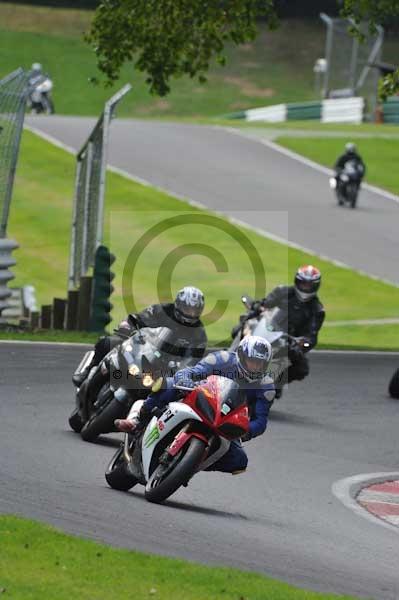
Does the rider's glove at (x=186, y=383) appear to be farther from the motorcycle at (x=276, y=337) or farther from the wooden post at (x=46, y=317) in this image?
the wooden post at (x=46, y=317)

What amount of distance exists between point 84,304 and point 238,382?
1126cm

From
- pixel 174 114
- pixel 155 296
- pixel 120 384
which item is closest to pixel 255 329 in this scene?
pixel 120 384

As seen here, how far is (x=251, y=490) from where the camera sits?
12.0 m

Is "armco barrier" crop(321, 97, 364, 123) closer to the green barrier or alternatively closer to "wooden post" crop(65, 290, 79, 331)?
the green barrier

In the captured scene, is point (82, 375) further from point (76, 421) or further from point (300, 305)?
point (300, 305)

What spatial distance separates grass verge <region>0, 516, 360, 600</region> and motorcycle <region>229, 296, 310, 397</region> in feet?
24.9

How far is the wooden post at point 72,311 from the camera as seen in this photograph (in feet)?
71.9

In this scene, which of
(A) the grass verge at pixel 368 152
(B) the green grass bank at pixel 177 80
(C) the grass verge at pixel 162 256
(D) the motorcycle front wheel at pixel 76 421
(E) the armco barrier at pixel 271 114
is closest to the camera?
(D) the motorcycle front wheel at pixel 76 421

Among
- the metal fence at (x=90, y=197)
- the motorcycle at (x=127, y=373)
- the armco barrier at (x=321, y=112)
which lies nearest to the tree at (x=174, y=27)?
the metal fence at (x=90, y=197)

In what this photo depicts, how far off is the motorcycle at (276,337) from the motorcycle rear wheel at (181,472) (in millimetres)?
5623

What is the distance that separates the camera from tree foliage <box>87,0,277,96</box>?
22.8 metres

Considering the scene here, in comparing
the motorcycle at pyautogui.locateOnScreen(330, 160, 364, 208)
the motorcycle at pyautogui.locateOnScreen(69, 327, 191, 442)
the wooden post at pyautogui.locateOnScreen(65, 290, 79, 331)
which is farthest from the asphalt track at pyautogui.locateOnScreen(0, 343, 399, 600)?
the motorcycle at pyautogui.locateOnScreen(330, 160, 364, 208)

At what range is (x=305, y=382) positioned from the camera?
18609mm

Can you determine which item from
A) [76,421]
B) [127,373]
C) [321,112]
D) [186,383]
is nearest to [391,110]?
[321,112]
